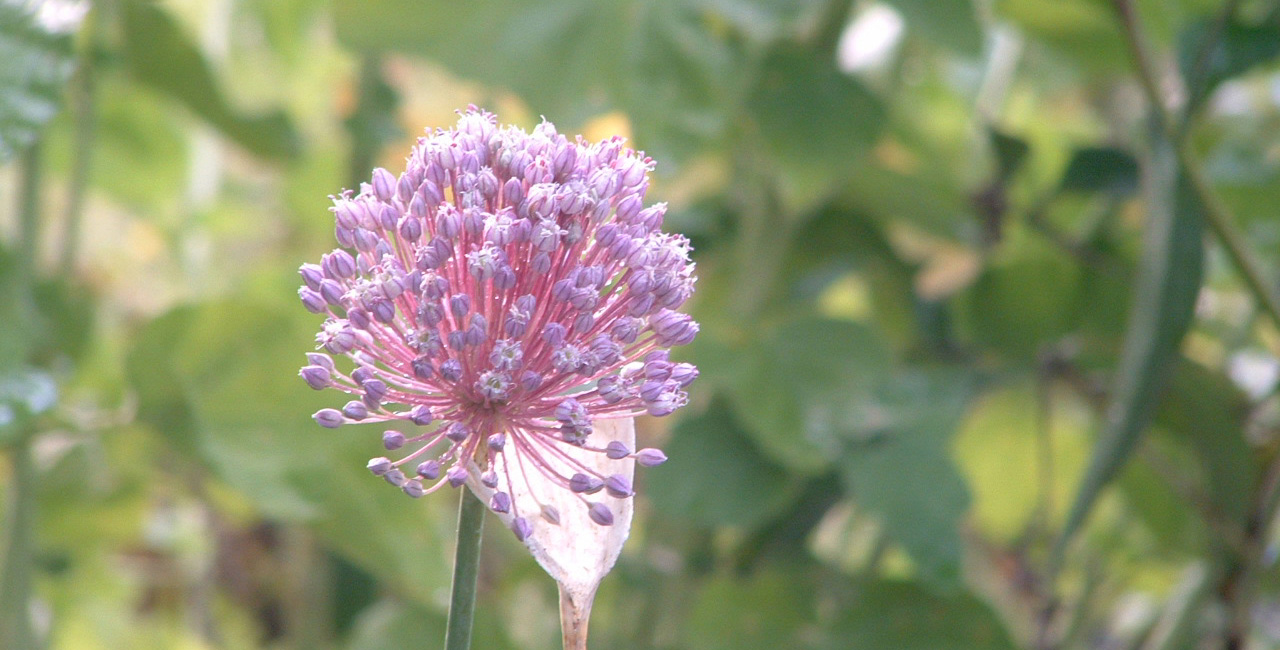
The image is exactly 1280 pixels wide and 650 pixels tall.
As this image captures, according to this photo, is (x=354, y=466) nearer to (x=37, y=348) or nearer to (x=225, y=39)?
(x=37, y=348)

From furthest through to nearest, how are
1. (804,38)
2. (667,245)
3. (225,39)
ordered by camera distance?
(225,39), (804,38), (667,245)

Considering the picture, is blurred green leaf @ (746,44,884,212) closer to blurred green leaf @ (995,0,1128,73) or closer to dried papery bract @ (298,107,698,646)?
blurred green leaf @ (995,0,1128,73)

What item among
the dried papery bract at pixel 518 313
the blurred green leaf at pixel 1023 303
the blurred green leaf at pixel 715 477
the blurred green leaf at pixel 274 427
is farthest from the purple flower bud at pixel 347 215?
the blurred green leaf at pixel 1023 303

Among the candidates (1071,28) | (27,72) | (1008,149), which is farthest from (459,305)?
(1071,28)

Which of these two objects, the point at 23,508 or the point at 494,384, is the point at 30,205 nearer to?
the point at 23,508

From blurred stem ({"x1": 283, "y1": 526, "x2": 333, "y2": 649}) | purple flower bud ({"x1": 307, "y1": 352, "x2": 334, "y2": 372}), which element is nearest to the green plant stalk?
blurred stem ({"x1": 283, "y1": 526, "x2": 333, "y2": 649})

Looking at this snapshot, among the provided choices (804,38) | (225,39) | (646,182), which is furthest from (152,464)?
(646,182)
